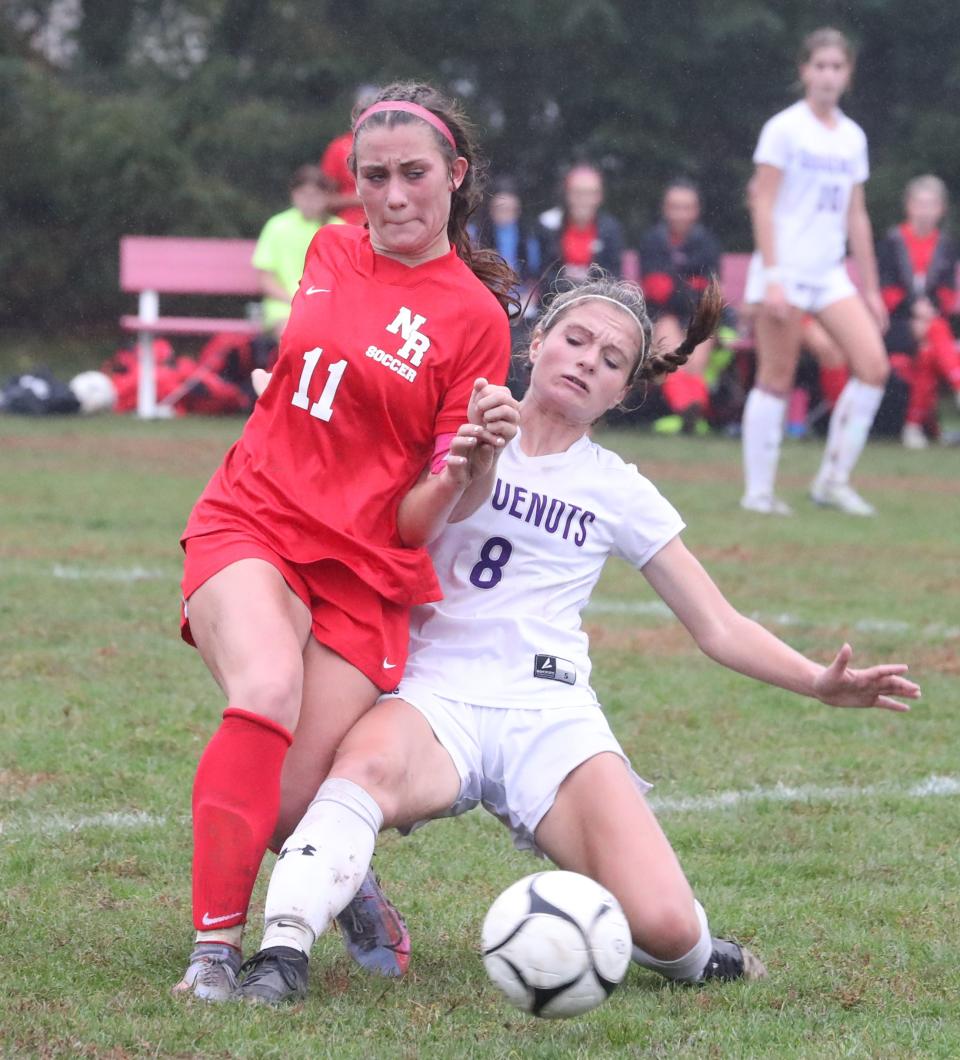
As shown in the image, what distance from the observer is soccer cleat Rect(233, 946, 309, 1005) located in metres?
2.91

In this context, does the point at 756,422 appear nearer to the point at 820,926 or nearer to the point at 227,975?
the point at 820,926

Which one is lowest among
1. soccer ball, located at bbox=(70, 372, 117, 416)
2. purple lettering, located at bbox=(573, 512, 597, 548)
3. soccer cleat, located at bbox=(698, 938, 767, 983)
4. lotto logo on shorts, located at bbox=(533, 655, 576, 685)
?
soccer ball, located at bbox=(70, 372, 117, 416)

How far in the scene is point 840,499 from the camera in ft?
32.9

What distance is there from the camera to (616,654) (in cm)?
613

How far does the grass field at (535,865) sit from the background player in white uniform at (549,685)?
18cm

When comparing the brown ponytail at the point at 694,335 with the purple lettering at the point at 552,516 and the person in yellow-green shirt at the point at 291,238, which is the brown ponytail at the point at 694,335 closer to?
the purple lettering at the point at 552,516

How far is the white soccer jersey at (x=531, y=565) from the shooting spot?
3393 millimetres

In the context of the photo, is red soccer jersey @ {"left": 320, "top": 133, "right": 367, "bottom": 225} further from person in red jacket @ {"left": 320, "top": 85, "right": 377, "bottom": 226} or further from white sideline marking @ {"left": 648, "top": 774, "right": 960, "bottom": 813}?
white sideline marking @ {"left": 648, "top": 774, "right": 960, "bottom": 813}

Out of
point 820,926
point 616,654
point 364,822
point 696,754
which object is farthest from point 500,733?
point 616,654

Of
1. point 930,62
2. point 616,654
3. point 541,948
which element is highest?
point 930,62

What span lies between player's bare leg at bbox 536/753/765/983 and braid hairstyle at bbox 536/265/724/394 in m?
0.81

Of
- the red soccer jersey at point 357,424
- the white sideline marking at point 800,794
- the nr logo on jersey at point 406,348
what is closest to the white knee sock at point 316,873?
the red soccer jersey at point 357,424

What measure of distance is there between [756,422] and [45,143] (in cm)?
1462

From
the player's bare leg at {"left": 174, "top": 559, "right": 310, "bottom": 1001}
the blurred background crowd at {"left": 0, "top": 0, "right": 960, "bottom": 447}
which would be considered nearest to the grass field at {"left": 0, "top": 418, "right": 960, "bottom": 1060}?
the player's bare leg at {"left": 174, "top": 559, "right": 310, "bottom": 1001}
